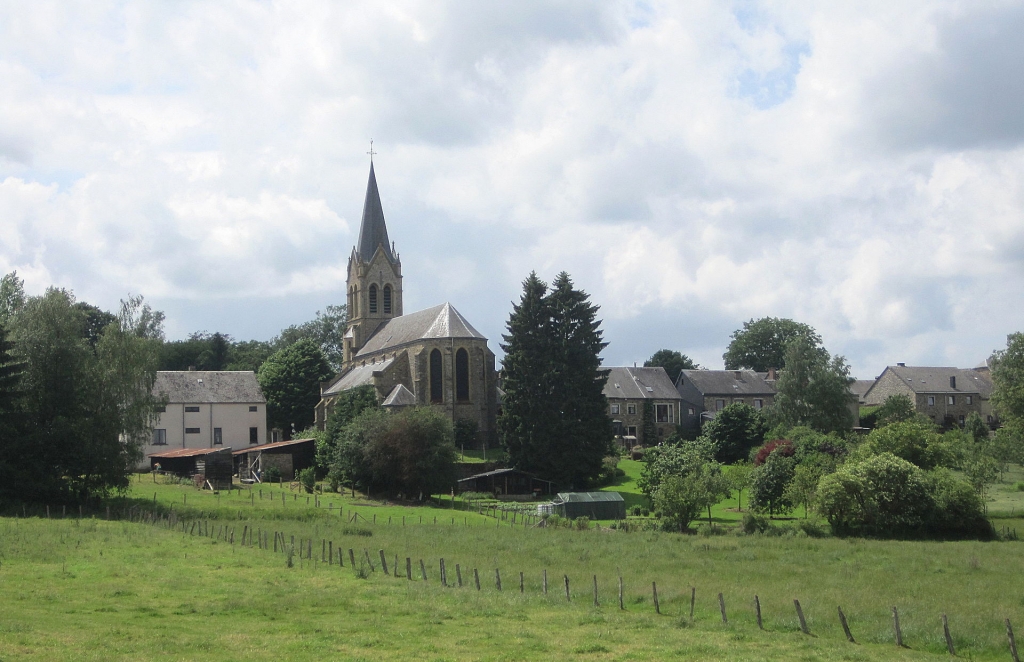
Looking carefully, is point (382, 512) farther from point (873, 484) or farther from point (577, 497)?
point (873, 484)

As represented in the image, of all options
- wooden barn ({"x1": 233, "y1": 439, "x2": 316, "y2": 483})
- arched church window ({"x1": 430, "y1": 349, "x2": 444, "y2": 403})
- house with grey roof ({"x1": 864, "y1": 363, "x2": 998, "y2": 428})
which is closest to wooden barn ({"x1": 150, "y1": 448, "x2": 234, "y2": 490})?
wooden barn ({"x1": 233, "y1": 439, "x2": 316, "y2": 483})

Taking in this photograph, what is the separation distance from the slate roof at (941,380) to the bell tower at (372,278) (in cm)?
5324

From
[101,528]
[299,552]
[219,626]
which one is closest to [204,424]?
[101,528]

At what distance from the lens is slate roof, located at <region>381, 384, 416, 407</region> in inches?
3113

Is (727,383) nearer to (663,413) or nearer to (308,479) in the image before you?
(663,413)

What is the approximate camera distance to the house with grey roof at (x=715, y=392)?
9819 centimetres

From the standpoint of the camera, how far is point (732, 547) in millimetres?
38250

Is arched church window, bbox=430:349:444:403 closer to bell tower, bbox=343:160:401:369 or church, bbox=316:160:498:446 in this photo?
church, bbox=316:160:498:446

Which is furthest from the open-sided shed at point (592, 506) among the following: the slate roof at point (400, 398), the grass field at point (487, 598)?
the slate roof at point (400, 398)

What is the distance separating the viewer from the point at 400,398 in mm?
79750

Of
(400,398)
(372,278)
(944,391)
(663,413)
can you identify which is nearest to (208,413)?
(400,398)

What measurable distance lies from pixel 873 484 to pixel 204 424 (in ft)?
180

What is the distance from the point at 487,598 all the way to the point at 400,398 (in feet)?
182

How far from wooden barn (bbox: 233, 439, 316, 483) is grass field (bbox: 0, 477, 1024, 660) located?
30350 mm
